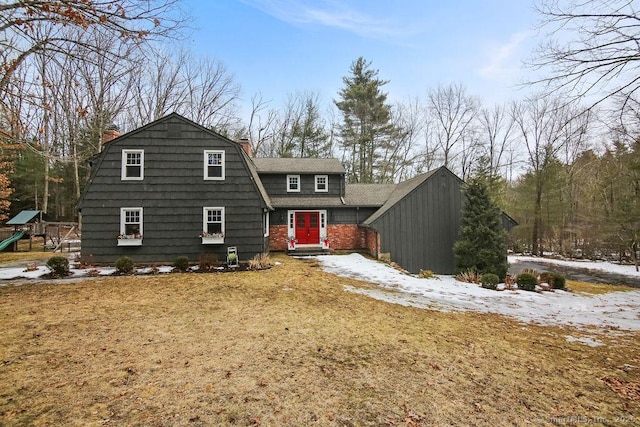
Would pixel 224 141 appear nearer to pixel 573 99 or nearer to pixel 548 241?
pixel 573 99

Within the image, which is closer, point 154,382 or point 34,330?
point 154,382

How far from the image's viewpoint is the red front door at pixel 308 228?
677 inches

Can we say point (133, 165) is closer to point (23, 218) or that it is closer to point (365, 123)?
point (23, 218)

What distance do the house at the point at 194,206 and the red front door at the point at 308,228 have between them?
4031 mm

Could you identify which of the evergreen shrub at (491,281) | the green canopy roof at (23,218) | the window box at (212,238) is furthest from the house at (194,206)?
the green canopy roof at (23,218)

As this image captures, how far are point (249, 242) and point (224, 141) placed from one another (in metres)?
4.60

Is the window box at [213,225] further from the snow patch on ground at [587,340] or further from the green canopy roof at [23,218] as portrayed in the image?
the green canopy roof at [23,218]

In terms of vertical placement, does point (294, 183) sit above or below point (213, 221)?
above

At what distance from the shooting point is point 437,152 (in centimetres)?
3036

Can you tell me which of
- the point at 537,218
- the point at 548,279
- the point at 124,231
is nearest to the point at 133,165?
the point at 124,231

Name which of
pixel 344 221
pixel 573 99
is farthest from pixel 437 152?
pixel 573 99

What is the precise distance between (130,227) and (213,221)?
11.2 feet

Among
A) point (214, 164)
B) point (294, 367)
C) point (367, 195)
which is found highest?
point (214, 164)

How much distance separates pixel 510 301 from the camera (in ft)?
30.0
